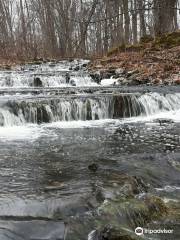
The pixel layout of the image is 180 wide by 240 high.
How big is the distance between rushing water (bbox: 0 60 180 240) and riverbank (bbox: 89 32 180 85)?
3.49 metres

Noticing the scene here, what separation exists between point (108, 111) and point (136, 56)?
9.74 metres

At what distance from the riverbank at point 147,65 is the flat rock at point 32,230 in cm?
1351

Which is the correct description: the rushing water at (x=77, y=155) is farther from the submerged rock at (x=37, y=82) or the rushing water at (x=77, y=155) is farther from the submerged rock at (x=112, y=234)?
the submerged rock at (x=37, y=82)

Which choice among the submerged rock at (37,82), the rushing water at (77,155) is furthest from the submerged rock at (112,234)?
the submerged rock at (37,82)

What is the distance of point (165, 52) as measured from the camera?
21.4 m

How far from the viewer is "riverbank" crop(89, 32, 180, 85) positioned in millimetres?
18130

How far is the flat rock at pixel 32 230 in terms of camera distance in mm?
4453

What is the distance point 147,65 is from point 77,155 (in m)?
12.2

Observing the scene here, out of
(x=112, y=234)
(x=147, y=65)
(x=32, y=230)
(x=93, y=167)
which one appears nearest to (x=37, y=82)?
(x=147, y=65)

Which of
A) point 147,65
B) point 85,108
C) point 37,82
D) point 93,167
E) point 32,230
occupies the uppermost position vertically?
point 147,65

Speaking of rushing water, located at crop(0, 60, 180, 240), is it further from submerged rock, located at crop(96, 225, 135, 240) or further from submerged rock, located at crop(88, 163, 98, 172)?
submerged rock, located at crop(96, 225, 135, 240)

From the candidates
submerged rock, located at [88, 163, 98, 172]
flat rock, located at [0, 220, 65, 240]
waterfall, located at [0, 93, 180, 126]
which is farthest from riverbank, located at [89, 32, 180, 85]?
flat rock, located at [0, 220, 65, 240]

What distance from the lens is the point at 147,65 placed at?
19391 millimetres

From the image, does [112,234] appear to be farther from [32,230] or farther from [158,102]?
[158,102]
